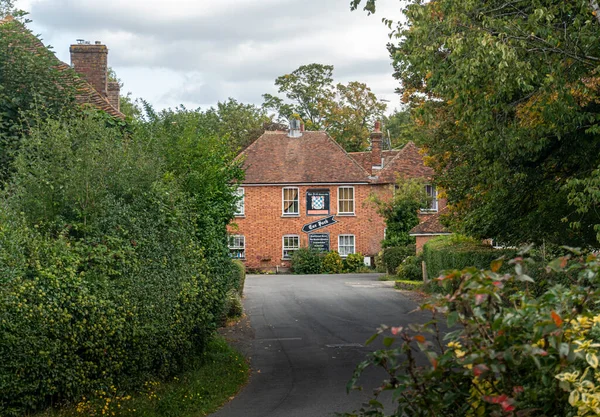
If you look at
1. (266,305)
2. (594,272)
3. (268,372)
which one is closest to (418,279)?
(266,305)

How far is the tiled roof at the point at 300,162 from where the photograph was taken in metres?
49.8

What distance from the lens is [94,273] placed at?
10547 millimetres

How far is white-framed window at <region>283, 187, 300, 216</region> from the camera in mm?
49969

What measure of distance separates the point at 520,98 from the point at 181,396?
27.7 ft

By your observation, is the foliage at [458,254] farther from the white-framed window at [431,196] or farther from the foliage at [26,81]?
the white-framed window at [431,196]

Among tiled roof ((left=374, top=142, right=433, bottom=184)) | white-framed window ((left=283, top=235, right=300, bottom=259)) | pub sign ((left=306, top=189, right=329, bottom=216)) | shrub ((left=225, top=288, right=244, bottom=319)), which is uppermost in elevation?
tiled roof ((left=374, top=142, right=433, bottom=184))

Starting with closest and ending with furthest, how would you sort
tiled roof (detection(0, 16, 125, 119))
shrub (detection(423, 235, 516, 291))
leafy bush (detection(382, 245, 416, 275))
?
1. tiled roof (detection(0, 16, 125, 119))
2. shrub (detection(423, 235, 516, 291))
3. leafy bush (detection(382, 245, 416, 275))

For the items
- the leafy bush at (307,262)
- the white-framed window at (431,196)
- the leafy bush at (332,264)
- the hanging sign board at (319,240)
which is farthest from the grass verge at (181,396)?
the hanging sign board at (319,240)

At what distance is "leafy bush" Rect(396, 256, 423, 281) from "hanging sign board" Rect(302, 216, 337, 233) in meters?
11.0

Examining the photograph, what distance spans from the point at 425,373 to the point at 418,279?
3396 centimetres

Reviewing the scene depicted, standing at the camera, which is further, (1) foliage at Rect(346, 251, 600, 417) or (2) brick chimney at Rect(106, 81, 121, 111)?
(2) brick chimney at Rect(106, 81, 121, 111)

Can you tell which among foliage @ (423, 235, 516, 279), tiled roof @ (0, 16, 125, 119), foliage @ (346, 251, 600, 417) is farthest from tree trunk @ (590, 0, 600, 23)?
tiled roof @ (0, 16, 125, 119)

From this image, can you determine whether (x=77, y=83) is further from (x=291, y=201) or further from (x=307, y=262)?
(x=291, y=201)

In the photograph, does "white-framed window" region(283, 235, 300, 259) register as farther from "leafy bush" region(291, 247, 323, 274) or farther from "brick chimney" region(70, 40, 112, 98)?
"brick chimney" region(70, 40, 112, 98)
